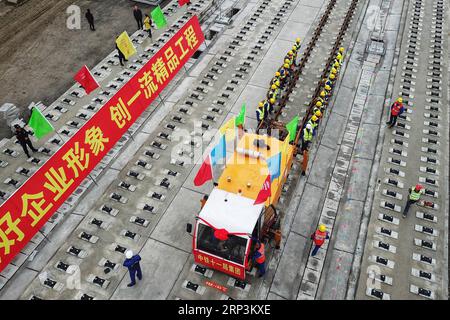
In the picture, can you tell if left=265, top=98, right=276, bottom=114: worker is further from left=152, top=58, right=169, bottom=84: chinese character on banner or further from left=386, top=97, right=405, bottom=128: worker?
left=386, top=97, right=405, bottom=128: worker

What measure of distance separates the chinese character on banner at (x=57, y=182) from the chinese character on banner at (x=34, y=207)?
343 mm

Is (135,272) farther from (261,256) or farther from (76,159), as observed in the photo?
(76,159)

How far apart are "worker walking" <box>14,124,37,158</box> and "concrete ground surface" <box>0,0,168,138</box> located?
9.54 ft

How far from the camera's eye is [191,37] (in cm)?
1697

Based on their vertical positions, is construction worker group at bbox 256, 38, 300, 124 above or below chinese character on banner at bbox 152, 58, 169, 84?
below

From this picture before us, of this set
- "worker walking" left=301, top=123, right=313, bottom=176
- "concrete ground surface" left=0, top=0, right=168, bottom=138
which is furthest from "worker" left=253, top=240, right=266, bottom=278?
"concrete ground surface" left=0, top=0, right=168, bottom=138

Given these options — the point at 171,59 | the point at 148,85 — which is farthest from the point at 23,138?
the point at 171,59

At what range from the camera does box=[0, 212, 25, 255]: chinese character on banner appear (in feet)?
33.0

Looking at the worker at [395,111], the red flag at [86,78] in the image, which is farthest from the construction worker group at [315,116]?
the red flag at [86,78]

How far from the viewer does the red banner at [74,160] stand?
10391 millimetres

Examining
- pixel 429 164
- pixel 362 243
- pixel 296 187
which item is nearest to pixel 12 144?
pixel 296 187

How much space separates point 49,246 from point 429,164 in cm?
1385
